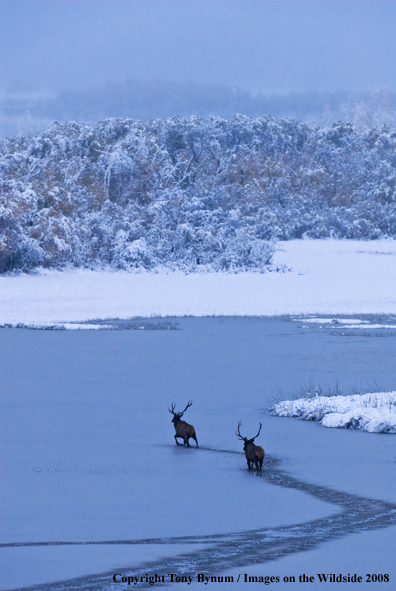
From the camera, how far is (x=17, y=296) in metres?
35.3

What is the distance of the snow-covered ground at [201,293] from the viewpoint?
32.4 metres

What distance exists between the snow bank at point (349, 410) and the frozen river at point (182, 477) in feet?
1.00

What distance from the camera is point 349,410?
1420 cm

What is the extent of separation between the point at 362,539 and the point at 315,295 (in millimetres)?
30635

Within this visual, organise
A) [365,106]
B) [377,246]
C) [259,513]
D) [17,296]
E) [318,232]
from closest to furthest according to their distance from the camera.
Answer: [259,513] < [17,296] < [377,246] < [318,232] < [365,106]

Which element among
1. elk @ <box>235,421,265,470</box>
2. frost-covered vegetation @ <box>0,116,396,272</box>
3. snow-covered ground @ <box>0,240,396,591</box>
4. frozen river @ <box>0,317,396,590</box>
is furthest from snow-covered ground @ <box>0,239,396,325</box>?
elk @ <box>235,421,265,470</box>

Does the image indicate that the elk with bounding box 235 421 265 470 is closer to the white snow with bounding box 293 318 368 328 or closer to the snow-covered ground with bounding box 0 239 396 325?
the snow-covered ground with bounding box 0 239 396 325

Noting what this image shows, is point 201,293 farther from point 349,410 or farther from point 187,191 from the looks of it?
point 187,191

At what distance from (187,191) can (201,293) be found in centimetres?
2742

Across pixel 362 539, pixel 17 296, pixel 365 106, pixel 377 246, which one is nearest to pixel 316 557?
pixel 362 539

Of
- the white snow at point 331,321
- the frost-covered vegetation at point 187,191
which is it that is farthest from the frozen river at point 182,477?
the frost-covered vegetation at point 187,191

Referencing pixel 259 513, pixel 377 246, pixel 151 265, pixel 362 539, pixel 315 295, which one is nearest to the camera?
pixel 362 539

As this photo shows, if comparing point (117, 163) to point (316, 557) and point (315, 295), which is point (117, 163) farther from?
point (316, 557)

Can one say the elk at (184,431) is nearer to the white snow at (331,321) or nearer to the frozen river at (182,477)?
the frozen river at (182,477)
